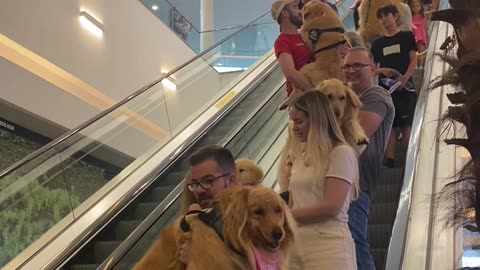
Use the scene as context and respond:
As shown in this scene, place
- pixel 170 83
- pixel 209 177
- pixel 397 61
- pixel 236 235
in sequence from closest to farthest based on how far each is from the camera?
pixel 236 235, pixel 209 177, pixel 397 61, pixel 170 83

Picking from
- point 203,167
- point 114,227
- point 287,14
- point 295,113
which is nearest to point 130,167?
point 114,227

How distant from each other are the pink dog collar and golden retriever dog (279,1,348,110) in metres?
2.61

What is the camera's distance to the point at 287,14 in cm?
498

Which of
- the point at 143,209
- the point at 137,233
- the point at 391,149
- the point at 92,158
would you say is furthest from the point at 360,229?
the point at 92,158

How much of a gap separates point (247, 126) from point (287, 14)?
2.48m

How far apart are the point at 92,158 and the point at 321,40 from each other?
360 centimetres

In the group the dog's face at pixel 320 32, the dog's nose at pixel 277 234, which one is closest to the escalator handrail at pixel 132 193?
the dog's face at pixel 320 32

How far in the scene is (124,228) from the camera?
621 centimetres

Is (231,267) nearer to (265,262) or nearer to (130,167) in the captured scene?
(265,262)

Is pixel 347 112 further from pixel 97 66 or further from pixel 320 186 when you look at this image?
pixel 97 66

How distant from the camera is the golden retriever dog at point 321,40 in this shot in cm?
457

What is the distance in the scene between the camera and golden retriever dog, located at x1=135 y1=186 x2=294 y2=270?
6.25 ft

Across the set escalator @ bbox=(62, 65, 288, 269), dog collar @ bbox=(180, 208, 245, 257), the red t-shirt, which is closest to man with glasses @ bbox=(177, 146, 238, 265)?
dog collar @ bbox=(180, 208, 245, 257)

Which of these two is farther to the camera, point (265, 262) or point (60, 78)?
point (60, 78)
